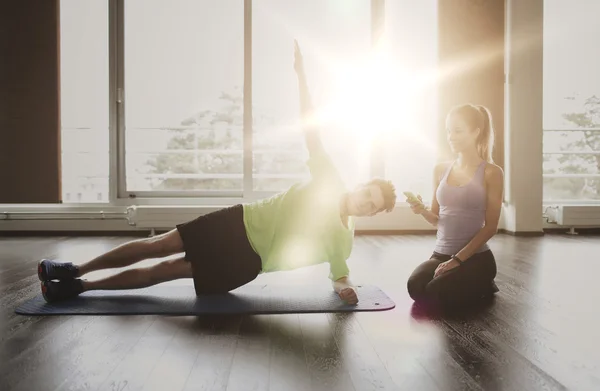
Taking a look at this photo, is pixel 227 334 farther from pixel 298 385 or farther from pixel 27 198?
pixel 27 198

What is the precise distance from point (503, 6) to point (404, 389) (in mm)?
4768

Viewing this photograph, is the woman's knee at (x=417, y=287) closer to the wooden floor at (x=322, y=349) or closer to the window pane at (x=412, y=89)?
the wooden floor at (x=322, y=349)

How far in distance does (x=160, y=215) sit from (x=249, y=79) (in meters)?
1.65

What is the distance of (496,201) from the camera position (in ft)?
7.30

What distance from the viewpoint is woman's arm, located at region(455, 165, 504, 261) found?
2.19m

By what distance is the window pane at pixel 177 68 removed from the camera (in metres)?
5.13

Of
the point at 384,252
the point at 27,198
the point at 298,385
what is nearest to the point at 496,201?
the point at 298,385

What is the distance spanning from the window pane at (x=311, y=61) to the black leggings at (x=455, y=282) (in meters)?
3.05

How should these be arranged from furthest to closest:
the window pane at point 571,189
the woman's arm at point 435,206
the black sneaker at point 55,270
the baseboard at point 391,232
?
the window pane at point 571,189 < the baseboard at point 391,232 < the woman's arm at point 435,206 < the black sneaker at point 55,270

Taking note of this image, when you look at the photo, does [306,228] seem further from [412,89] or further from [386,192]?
[412,89]

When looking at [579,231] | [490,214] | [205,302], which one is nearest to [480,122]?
[490,214]

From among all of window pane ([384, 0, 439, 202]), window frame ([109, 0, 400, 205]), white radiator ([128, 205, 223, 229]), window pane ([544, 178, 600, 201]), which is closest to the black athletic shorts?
white radiator ([128, 205, 223, 229])

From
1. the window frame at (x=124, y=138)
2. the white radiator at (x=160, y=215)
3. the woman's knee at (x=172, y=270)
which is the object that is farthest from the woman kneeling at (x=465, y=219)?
the white radiator at (x=160, y=215)

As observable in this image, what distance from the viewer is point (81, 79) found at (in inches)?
200
